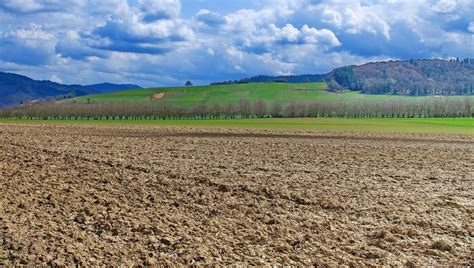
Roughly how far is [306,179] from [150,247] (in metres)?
10.6

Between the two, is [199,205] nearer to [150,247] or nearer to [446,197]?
[150,247]

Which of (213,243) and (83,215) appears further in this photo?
(83,215)

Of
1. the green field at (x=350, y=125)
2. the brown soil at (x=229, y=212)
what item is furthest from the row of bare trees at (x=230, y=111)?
the brown soil at (x=229, y=212)

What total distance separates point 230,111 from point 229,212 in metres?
132

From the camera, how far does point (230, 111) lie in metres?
147

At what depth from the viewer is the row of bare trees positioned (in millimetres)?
143875

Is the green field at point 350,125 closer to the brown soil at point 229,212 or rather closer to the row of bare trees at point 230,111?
the brown soil at point 229,212

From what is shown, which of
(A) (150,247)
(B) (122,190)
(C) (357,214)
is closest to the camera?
(A) (150,247)

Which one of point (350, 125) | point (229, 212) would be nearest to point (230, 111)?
point (350, 125)

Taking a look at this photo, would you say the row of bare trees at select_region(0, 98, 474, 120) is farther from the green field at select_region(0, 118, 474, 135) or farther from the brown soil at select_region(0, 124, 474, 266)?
the brown soil at select_region(0, 124, 474, 266)

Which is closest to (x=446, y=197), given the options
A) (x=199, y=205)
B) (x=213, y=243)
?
(x=199, y=205)

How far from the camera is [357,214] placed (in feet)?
49.5

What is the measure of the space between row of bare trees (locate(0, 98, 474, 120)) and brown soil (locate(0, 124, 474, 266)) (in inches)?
4634

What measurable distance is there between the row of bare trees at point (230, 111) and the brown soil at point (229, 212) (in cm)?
11770
